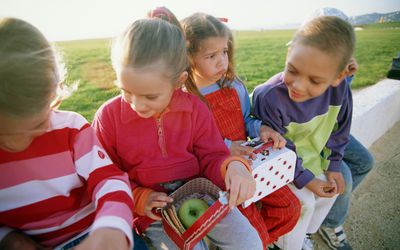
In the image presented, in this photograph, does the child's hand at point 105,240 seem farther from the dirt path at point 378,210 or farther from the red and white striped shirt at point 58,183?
the dirt path at point 378,210

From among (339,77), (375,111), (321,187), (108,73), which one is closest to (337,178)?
(321,187)

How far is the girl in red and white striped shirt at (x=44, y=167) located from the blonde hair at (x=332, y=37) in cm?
121

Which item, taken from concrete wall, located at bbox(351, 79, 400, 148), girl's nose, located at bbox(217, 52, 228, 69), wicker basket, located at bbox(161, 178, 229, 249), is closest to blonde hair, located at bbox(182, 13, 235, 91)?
girl's nose, located at bbox(217, 52, 228, 69)

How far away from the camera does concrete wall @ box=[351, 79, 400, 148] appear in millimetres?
2926

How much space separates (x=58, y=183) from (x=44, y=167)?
0.28 ft

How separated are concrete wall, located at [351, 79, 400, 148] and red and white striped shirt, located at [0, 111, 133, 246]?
7.52 feet

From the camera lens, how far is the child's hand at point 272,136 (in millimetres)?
1724

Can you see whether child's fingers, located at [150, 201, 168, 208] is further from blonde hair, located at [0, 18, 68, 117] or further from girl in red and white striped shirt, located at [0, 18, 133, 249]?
blonde hair, located at [0, 18, 68, 117]

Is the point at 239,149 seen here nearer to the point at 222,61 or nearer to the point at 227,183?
the point at 227,183

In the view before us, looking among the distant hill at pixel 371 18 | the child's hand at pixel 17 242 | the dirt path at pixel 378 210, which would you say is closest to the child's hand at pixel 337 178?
the dirt path at pixel 378 210

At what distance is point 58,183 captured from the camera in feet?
A: 4.13

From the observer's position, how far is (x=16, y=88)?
3.17 feet

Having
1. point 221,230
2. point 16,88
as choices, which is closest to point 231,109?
point 221,230

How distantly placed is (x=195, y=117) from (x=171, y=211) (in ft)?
1.60
